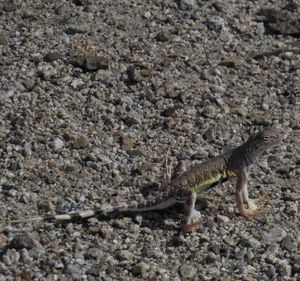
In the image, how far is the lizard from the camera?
862 centimetres

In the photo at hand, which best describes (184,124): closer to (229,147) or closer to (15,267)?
(229,147)

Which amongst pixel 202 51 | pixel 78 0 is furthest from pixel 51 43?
pixel 202 51

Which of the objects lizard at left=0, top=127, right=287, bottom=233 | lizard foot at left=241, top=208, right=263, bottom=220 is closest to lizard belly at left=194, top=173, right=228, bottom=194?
lizard at left=0, top=127, right=287, bottom=233

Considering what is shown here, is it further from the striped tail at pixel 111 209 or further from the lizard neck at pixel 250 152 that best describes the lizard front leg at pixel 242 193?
the striped tail at pixel 111 209

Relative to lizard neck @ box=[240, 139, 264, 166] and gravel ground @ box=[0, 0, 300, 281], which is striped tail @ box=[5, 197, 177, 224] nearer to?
gravel ground @ box=[0, 0, 300, 281]

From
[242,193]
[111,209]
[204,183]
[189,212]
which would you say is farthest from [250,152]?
[111,209]

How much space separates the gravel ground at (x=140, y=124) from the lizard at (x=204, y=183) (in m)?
0.11

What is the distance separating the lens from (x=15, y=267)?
8.04 meters

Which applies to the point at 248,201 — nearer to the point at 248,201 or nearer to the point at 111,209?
the point at 248,201

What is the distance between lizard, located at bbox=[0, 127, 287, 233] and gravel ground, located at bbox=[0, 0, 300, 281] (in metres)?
0.11

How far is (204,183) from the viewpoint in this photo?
8734 millimetres

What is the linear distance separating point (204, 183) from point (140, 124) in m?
1.63

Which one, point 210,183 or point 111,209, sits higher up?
point 210,183

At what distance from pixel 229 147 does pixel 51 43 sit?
9.42ft
